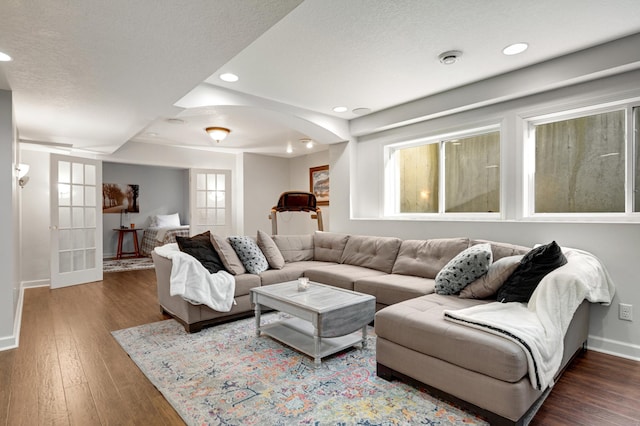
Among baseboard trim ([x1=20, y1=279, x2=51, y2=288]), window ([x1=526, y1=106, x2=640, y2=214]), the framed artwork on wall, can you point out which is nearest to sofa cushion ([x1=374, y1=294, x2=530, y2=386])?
window ([x1=526, y1=106, x2=640, y2=214])

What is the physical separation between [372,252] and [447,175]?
1.37m

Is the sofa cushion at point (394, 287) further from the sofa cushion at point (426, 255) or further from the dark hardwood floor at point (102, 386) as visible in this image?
the dark hardwood floor at point (102, 386)

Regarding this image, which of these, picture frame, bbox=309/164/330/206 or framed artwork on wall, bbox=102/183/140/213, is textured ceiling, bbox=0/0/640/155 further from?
framed artwork on wall, bbox=102/183/140/213

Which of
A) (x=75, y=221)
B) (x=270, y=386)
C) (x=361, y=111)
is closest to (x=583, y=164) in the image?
(x=361, y=111)

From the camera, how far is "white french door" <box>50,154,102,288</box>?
5066 mm

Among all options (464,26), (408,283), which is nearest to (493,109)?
(464,26)

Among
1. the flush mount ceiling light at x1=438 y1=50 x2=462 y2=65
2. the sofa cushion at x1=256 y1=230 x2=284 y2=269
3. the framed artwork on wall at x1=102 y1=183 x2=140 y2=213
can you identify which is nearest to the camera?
the flush mount ceiling light at x1=438 y1=50 x2=462 y2=65

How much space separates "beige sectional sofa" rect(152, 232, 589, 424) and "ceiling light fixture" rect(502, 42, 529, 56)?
1.64 metres

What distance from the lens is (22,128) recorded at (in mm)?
4125

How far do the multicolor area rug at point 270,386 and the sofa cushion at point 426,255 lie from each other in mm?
908

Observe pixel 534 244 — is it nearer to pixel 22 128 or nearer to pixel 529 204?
pixel 529 204

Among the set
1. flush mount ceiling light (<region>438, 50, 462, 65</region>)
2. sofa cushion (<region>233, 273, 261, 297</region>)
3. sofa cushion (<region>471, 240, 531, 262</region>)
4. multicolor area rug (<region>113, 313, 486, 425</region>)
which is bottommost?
multicolor area rug (<region>113, 313, 486, 425</region>)

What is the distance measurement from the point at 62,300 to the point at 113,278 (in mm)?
1409

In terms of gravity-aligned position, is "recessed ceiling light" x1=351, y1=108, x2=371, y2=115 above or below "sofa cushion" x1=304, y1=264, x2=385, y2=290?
above
